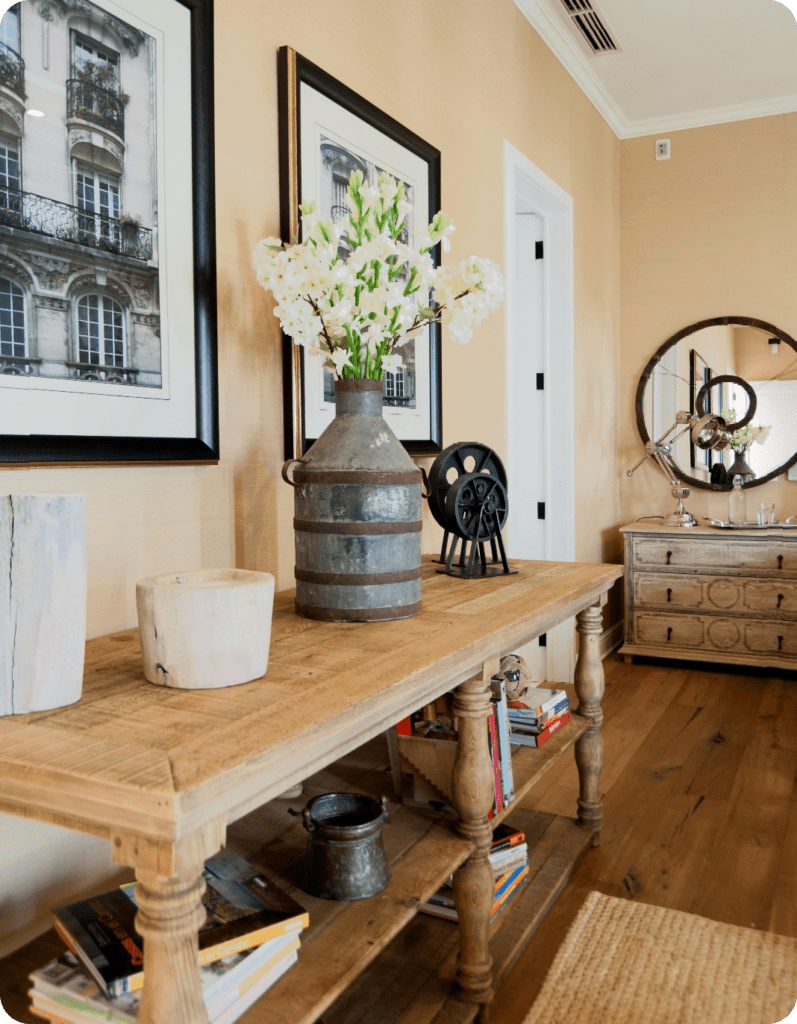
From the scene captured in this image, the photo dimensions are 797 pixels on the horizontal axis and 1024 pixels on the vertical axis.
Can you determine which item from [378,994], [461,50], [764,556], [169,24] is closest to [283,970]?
[378,994]

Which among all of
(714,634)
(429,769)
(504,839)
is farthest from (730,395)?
(429,769)

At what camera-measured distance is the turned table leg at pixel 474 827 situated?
4.71 feet

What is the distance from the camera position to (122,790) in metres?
0.75

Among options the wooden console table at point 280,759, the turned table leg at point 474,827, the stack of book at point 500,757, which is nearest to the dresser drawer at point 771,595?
the wooden console table at point 280,759

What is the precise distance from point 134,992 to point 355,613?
25.7 inches

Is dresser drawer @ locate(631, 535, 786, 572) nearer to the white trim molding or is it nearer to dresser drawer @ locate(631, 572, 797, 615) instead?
dresser drawer @ locate(631, 572, 797, 615)

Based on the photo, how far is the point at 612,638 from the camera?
4637 mm

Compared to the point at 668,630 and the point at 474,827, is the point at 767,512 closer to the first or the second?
the point at 668,630

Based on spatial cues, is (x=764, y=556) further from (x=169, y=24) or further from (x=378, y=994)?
(x=169, y=24)

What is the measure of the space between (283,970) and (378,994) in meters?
0.51

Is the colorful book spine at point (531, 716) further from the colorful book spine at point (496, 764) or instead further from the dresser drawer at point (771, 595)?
the dresser drawer at point (771, 595)

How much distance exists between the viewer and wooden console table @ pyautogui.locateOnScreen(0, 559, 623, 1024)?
77cm

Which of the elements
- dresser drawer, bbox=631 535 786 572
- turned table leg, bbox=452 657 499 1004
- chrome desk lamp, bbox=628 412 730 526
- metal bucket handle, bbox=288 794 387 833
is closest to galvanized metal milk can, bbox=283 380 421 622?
turned table leg, bbox=452 657 499 1004

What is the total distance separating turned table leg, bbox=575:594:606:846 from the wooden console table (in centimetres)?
36
